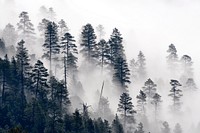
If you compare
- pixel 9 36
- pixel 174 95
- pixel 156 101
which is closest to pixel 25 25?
pixel 9 36

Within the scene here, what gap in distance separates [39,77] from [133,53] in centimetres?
6036

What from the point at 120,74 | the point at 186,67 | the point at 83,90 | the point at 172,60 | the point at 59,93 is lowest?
the point at 59,93

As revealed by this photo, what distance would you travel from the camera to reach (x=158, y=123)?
316 ft

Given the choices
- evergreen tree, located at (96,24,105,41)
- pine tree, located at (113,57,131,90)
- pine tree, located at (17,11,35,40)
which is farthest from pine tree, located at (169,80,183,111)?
evergreen tree, located at (96,24,105,41)

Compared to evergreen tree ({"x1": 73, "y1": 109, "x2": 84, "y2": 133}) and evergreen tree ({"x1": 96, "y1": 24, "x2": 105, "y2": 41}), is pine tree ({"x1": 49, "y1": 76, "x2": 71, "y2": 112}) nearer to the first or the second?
evergreen tree ({"x1": 73, "y1": 109, "x2": 84, "y2": 133})

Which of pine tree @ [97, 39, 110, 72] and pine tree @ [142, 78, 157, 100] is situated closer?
pine tree @ [142, 78, 157, 100]

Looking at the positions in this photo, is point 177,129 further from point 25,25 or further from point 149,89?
point 25,25

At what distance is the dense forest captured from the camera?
2751 inches

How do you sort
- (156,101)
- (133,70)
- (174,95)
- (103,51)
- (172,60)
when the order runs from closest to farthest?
(156,101) → (103,51) → (174,95) → (133,70) → (172,60)

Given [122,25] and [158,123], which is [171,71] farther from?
[122,25]

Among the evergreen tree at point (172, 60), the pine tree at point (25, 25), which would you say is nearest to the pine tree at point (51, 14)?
the pine tree at point (25, 25)

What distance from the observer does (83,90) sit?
9325 centimetres

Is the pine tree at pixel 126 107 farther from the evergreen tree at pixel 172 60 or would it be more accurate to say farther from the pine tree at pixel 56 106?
the evergreen tree at pixel 172 60

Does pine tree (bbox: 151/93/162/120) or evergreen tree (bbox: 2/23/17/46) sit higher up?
evergreen tree (bbox: 2/23/17/46)
